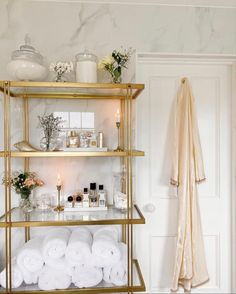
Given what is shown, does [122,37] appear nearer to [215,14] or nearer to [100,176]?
[215,14]

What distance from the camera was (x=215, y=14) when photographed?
199 centimetres

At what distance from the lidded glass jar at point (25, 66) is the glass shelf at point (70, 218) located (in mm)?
826

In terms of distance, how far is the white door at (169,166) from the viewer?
2061mm

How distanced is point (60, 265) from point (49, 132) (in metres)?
0.79

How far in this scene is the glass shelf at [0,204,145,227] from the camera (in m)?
1.55

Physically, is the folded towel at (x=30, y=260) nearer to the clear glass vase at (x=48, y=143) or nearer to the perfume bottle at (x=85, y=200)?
the perfume bottle at (x=85, y=200)

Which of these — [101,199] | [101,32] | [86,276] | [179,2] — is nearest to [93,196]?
[101,199]

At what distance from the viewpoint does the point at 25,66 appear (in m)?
1.60

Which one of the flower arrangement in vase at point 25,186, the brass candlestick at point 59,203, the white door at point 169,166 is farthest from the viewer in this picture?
the white door at point 169,166

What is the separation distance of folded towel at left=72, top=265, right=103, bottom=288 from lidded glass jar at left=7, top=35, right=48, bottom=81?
3.81 ft

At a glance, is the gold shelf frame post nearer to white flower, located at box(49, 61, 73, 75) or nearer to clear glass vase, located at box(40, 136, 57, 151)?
clear glass vase, located at box(40, 136, 57, 151)

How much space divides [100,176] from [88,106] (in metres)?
0.50

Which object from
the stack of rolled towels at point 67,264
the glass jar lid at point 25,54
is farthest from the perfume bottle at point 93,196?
the glass jar lid at point 25,54

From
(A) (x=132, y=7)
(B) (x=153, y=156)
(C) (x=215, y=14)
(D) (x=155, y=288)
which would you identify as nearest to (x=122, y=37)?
(A) (x=132, y=7)
